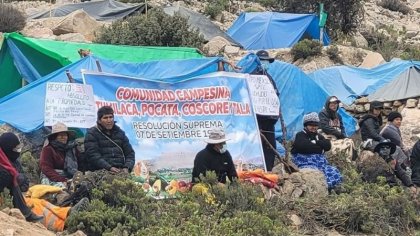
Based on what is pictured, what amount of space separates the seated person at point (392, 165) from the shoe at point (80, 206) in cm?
436

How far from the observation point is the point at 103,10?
83.0 feet

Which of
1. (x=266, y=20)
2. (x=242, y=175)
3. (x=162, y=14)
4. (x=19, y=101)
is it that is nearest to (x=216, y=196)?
(x=242, y=175)

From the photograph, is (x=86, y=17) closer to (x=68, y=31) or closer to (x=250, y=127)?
(x=68, y=31)

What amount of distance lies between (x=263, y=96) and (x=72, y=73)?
2.64m

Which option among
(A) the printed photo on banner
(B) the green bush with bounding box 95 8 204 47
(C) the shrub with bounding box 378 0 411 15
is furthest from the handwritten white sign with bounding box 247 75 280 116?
(C) the shrub with bounding box 378 0 411 15

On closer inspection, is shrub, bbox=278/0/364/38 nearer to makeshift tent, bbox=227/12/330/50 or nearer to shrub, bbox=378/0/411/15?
makeshift tent, bbox=227/12/330/50

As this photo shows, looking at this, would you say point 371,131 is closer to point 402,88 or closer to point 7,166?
point 402,88

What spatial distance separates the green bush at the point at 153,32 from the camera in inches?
714

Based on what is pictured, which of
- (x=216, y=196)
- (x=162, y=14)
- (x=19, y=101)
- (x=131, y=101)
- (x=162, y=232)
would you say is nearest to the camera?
(x=162, y=232)

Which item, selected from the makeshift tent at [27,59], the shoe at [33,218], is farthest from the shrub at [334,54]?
the shoe at [33,218]

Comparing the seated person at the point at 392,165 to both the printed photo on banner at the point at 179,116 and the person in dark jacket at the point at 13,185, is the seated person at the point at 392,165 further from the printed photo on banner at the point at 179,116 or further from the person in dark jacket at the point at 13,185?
the person in dark jacket at the point at 13,185

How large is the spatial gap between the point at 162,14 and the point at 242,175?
10.9m

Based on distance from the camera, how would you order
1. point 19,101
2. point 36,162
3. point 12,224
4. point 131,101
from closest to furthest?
point 12,224, point 36,162, point 131,101, point 19,101

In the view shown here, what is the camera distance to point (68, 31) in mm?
19500
